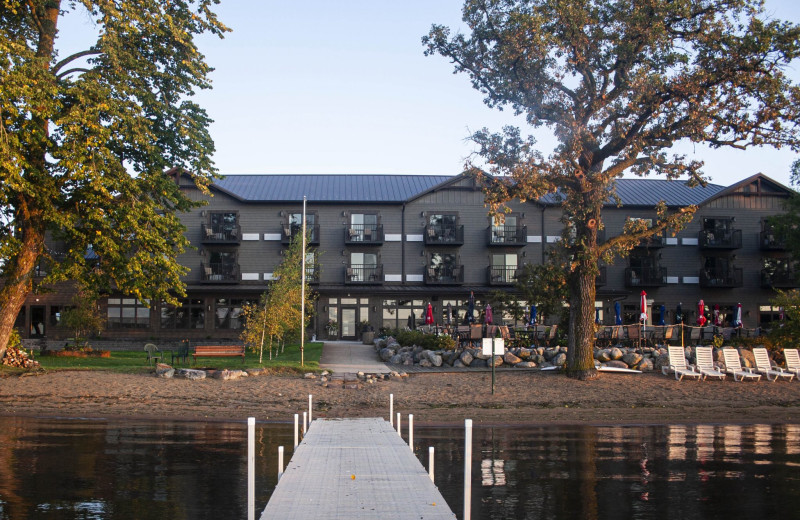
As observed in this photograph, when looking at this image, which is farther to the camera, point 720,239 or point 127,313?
point 720,239

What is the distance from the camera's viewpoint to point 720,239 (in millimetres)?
51875

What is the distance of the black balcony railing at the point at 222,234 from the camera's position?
1900 inches

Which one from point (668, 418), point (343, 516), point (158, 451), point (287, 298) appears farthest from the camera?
point (287, 298)

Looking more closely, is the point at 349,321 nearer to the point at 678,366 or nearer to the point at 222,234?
the point at 222,234

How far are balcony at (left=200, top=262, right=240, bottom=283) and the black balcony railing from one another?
5.18ft

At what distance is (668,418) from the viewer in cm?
1856

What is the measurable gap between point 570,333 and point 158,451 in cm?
1563

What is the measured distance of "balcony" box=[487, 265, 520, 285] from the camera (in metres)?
49.2

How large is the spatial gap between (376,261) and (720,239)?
24331mm

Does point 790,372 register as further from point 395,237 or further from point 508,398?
point 395,237

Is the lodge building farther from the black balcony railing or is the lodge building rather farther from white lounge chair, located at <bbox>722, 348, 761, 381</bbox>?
white lounge chair, located at <bbox>722, 348, 761, 381</bbox>

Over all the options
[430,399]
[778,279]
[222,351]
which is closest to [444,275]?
[778,279]

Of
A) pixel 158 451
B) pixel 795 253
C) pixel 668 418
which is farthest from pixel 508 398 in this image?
pixel 795 253

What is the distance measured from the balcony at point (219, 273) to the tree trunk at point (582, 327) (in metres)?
28.8
